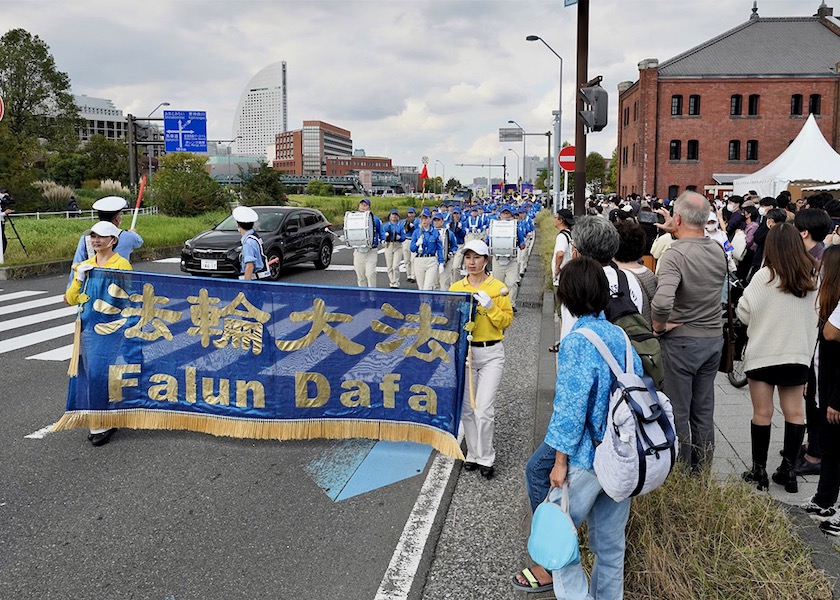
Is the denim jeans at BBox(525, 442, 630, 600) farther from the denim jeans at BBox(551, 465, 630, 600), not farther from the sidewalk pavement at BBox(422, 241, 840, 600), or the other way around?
the sidewalk pavement at BBox(422, 241, 840, 600)

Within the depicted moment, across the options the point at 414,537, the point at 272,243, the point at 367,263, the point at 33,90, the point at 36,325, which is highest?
the point at 33,90

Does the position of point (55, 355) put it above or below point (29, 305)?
below

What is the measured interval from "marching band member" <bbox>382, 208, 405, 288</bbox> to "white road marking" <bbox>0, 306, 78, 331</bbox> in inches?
244

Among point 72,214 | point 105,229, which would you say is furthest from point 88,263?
point 72,214

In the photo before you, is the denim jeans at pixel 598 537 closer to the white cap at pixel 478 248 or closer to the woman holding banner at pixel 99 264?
the white cap at pixel 478 248

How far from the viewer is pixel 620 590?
3.05 m

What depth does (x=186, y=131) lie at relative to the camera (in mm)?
31641

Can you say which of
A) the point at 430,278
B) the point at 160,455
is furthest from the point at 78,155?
the point at 160,455

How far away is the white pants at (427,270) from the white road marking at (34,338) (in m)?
5.84

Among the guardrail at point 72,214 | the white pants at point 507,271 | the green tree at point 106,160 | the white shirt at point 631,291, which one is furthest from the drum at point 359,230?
the green tree at point 106,160

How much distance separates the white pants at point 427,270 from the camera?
40.3 feet

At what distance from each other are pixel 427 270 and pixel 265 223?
6103 mm

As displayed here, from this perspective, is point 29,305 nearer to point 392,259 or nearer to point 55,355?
point 55,355

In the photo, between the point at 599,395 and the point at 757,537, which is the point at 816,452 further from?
the point at 599,395
